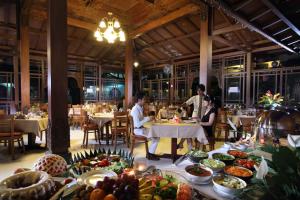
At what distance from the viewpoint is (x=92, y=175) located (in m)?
1.40

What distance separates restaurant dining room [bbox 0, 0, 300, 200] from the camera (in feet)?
3.87

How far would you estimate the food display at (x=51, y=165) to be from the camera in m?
1.41

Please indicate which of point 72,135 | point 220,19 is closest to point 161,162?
point 72,135

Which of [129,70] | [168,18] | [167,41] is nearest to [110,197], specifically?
[168,18]

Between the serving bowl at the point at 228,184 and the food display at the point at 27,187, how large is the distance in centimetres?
101

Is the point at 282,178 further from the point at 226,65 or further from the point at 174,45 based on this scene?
the point at 174,45

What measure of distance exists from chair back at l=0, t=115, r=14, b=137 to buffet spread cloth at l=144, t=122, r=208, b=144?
118 inches

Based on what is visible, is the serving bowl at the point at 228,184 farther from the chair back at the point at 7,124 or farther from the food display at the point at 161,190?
the chair back at the point at 7,124

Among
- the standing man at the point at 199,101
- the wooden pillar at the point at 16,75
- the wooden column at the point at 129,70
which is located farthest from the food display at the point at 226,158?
the wooden pillar at the point at 16,75

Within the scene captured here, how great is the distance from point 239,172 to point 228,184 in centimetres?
26

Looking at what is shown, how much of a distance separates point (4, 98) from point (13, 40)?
2411 millimetres

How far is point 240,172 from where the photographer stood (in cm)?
151

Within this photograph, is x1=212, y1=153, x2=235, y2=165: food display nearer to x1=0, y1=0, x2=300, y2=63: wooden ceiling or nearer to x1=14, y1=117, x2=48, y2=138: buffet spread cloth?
x1=0, y1=0, x2=300, y2=63: wooden ceiling

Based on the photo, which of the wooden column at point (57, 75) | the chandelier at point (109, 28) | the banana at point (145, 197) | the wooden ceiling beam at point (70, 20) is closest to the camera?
the banana at point (145, 197)
